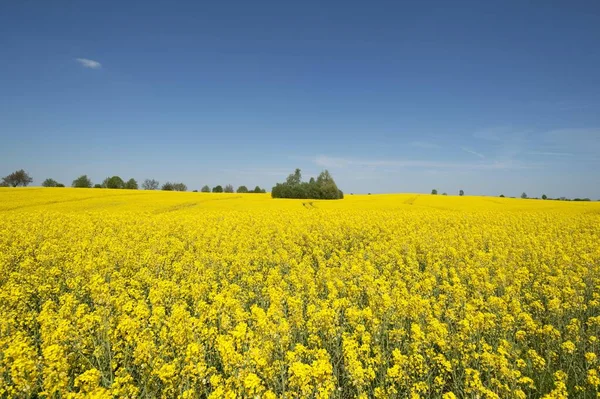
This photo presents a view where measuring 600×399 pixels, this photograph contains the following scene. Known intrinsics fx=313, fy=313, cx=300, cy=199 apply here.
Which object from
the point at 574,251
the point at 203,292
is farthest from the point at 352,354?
the point at 574,251

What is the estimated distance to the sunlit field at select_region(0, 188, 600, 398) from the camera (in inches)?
151

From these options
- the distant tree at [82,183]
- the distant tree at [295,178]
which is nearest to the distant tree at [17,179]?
the distant tree at [82,183]

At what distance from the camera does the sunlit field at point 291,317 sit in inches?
151

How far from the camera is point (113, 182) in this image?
77.8m

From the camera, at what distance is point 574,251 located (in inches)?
431

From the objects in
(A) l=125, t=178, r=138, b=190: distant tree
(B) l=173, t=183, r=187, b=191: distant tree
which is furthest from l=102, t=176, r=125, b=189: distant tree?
(B) l=173, t=183, r=187, b=191: distant tree

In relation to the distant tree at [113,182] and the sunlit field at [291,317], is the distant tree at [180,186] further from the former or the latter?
the sunlit field at [291,317]

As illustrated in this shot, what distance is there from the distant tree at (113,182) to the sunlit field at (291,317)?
70120mm

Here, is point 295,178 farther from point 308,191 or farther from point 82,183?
point 82,183

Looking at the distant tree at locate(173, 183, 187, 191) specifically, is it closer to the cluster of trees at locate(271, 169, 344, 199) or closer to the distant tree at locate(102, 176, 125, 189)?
the distant tree at locate(102, 176, 125, 189)

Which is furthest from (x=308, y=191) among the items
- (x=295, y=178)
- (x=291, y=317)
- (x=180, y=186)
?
(x=180, y=186)

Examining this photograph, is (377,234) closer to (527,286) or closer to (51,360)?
(527,286)

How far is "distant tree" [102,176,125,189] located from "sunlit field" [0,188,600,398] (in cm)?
7012

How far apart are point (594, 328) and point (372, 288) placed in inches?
167
